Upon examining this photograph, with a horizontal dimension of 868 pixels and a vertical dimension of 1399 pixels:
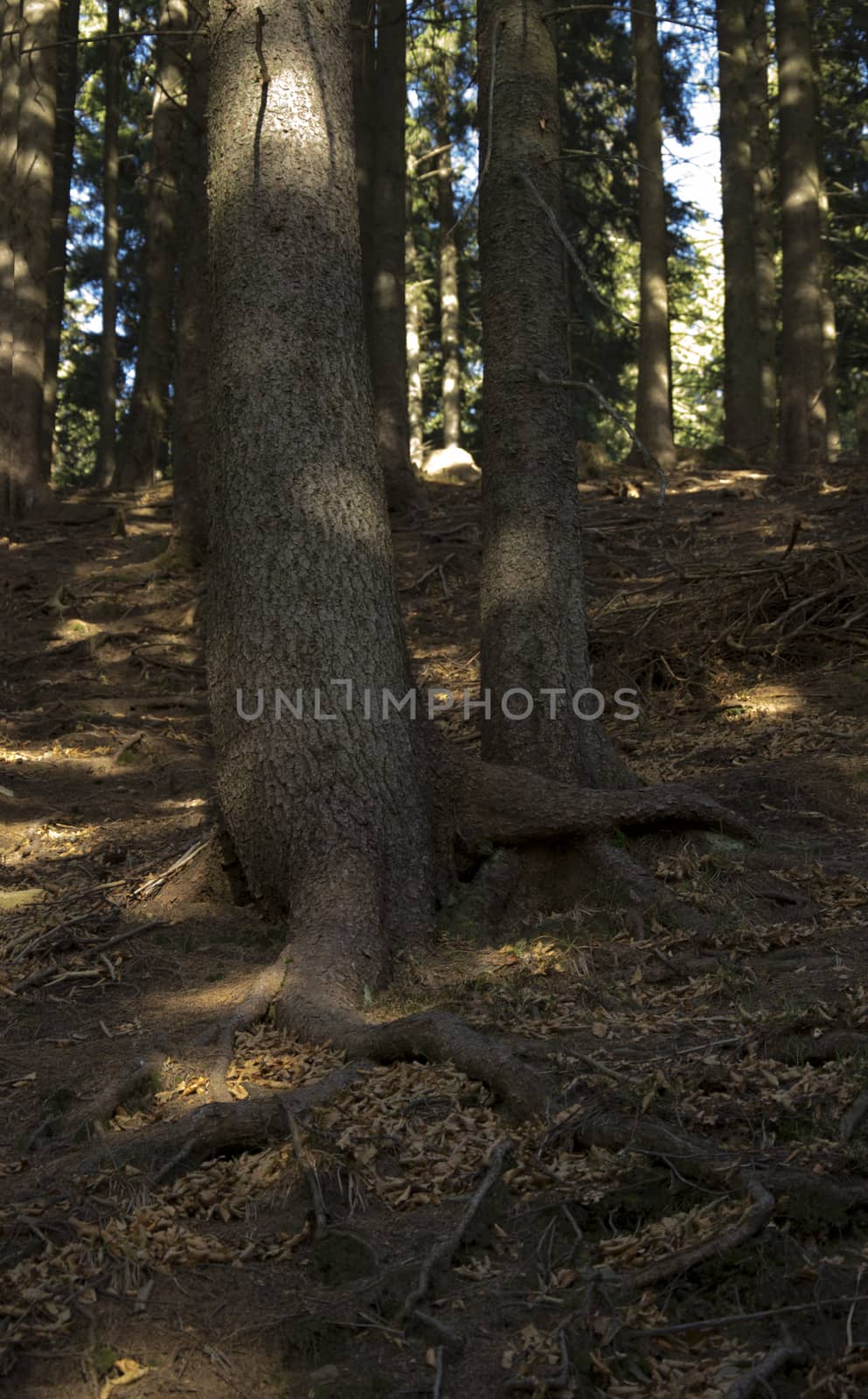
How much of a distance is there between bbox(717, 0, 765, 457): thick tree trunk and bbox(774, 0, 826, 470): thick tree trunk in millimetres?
1746

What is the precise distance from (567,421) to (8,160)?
11.4 m

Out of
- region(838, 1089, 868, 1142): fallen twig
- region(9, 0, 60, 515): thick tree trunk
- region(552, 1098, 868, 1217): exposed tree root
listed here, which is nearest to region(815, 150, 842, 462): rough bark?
region(9, 0, 60, 515): thick tree trunk

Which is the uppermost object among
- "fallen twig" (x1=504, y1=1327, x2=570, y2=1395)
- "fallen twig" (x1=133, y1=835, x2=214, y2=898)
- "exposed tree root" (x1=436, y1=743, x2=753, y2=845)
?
"exposed tree root" (x1=436, y1=743, x2=753, y2=845)

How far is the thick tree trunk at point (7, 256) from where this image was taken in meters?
14.1

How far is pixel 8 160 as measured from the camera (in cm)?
1459

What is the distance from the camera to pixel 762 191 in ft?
71.6

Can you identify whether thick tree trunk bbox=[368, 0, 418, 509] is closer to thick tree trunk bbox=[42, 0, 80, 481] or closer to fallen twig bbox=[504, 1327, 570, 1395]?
thick tree trunk bbox=[42, 0, 80, 481]

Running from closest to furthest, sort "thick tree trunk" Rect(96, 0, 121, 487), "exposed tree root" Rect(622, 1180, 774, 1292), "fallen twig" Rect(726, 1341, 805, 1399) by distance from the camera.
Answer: "fallen twig" Rect(726, 1341, 805, 1399), "exposed tree root" Rect(622, 1180, 774, 1292), "thick tree trunk" Rect(96, 0, 121, 487)

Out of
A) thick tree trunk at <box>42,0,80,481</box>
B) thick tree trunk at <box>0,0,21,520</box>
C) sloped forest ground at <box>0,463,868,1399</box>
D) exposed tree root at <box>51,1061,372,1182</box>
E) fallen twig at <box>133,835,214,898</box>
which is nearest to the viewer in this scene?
sloped forest ground at <box>0,463,868,1399</box>

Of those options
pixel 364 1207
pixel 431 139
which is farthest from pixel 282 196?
pixel 431 139

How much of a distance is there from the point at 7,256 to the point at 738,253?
10.2 m

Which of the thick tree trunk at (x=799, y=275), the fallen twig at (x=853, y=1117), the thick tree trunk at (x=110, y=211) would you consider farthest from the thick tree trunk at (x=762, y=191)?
the fallen twig at (x=853, y=1117)

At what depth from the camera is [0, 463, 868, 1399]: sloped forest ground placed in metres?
2.70

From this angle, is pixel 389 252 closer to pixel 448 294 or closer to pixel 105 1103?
pixel 448 294
